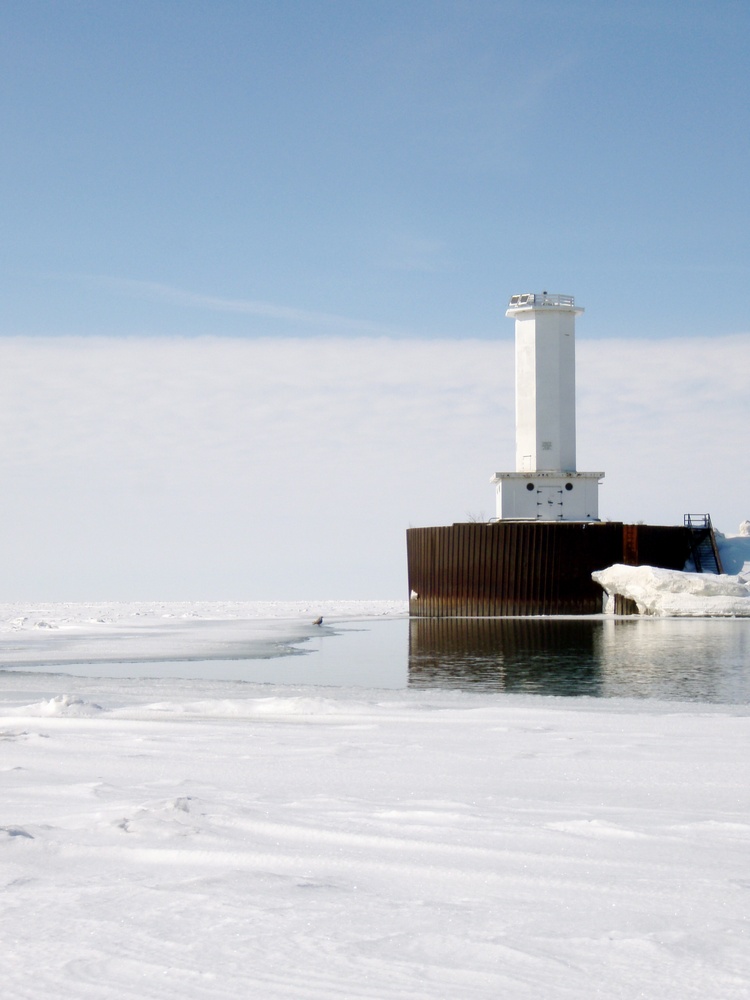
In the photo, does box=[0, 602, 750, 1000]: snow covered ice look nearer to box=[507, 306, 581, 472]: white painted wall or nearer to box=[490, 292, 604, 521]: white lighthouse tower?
box=[490, 292, 604, 521]: white lighthouse tower

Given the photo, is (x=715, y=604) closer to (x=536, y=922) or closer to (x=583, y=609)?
(x=583, y=609)

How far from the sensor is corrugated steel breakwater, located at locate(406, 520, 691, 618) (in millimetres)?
33812

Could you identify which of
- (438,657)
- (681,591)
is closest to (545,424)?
(681,591)

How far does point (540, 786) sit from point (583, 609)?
96.6 ft

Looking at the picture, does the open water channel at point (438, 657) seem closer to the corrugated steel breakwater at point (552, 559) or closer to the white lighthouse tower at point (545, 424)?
the corrugated steel breakwater at point (552, 559)

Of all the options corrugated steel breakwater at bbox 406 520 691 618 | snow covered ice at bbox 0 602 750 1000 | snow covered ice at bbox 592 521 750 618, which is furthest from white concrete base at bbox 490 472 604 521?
snow covered ice at bbox 0 602 750 1000

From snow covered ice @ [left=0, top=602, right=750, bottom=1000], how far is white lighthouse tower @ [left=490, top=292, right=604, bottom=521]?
29.8 m

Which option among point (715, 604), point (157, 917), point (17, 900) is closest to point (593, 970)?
point (157, 917)

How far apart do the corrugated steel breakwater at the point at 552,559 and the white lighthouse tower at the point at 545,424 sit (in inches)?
93.9

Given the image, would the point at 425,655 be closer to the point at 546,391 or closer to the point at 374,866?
the point at 374,866

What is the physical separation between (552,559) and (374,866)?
102 ft

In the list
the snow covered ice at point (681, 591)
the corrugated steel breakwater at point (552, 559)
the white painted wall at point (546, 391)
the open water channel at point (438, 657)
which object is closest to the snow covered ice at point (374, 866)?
the open water channel at point (438, 657)

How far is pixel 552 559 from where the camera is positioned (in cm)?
3384

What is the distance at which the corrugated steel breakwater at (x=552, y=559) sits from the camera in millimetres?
33812
